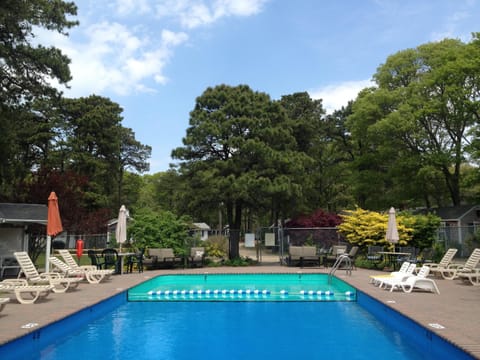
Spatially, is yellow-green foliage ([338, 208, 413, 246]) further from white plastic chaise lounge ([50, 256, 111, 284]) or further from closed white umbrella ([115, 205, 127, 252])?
white plastic chaise lounge ([50, 256, 111, 284])

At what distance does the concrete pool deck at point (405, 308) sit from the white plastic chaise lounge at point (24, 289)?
6.4 inches

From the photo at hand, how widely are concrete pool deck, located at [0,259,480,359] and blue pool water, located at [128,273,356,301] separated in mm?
761

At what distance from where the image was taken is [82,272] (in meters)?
12.3

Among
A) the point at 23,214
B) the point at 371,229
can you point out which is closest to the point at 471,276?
the point at 371,229

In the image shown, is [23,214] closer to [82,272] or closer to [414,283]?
[82,272]

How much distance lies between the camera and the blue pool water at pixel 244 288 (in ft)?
36.9

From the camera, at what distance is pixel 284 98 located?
33656 millimetres

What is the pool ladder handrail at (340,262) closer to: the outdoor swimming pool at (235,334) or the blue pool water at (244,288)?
the blue pool water at (244,288)

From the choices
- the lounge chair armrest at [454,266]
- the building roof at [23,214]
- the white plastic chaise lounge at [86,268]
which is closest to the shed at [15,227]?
the building roof at [23,214]

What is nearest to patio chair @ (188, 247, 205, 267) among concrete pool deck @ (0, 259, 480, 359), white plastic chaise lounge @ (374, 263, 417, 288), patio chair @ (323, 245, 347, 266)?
patio chair @ (323, 245, 347, 266)

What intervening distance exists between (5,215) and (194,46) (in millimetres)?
9503

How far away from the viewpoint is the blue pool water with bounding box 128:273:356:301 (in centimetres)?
1123

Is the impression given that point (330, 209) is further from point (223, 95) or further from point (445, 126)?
point (223, 95)

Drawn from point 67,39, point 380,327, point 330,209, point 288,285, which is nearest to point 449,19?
point 288,285
